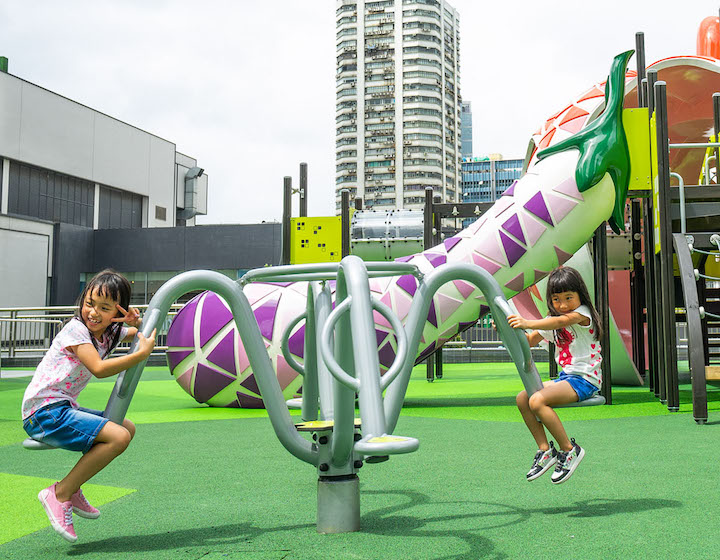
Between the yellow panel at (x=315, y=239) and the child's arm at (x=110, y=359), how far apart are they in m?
9.64

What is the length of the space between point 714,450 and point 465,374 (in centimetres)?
866

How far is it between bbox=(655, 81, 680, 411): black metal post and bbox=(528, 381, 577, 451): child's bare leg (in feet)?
Answer: 12.6

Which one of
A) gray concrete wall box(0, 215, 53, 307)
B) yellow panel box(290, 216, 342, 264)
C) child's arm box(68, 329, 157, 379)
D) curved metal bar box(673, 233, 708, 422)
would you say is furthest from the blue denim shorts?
gray concrete wall box(0, 215, 53, 307)

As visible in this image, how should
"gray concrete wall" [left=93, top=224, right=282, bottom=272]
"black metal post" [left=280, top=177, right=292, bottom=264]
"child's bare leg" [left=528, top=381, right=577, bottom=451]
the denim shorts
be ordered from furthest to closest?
1. "gray concrete wall" [left=93, top=224, right=282, bottom=272]
2. "black metal post" [left=280, top=177, right=292, bottom=264]
3. the denim shorts
4. "child's bare leg" [left=528, top=381, right=577, bottom=451]

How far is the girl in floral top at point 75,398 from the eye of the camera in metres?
2.91

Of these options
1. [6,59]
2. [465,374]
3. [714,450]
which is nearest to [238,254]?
[6,59]

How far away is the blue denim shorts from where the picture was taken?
292 centimetres

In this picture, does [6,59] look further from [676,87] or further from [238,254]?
[676,87]

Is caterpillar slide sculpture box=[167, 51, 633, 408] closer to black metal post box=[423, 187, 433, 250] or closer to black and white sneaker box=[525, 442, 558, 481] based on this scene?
black metal post box=[423, 187, 433, 250]

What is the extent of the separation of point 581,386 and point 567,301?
0.43m

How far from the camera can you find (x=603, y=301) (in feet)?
26.6

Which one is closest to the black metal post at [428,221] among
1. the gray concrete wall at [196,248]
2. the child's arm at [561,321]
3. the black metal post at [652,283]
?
the black metal post at [652,283]

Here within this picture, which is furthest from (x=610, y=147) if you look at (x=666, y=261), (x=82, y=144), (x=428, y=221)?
(x=82, y=144)

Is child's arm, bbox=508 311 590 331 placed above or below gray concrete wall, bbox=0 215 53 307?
below
